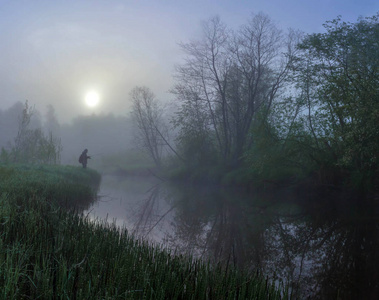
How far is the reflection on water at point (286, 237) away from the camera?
5961 mm

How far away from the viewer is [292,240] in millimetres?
9273

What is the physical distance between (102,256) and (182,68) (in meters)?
28.6

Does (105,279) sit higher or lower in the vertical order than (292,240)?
higher

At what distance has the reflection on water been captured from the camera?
5961 millimetres

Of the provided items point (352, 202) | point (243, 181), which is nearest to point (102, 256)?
point (352, 202)

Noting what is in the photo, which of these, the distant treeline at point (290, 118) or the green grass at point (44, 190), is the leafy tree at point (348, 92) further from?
the green grass at point (44, 190)

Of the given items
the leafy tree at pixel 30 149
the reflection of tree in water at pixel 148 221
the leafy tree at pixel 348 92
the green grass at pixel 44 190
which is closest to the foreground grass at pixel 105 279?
the reflection of tree in water at pixel 148 221

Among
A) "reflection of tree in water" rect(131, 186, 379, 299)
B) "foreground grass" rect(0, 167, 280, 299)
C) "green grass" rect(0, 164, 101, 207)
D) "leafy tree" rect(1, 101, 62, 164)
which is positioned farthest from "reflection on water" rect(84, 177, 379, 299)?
"leafy tree" rect(1, 101, 62, 164)

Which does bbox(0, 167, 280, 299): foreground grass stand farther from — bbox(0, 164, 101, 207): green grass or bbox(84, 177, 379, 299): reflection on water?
bbox(0, 164, 101, 207): green grass

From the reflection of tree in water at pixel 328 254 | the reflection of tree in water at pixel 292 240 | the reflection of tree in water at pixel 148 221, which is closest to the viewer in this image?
the reflection of tree in water at pixel 328 254

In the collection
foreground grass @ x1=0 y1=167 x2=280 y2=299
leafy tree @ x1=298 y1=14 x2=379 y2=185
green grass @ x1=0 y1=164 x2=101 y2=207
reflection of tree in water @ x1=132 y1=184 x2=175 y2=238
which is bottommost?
reflection of tree in water @ x1=132 y1=184 x2=175 y2=238

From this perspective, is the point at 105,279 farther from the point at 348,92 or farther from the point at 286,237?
the point at 348,92

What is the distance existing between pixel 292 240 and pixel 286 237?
0.40m

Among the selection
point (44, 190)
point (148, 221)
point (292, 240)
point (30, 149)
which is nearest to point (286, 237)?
point (292, 240)
